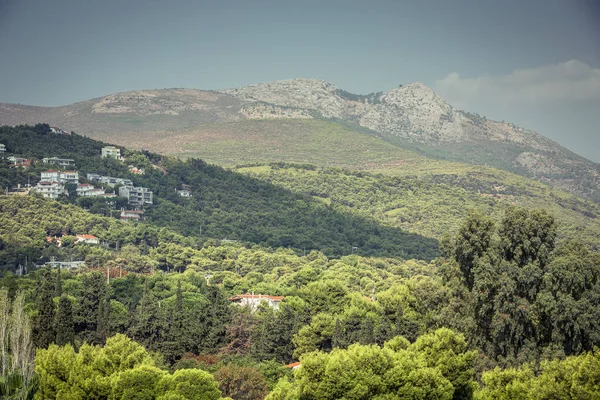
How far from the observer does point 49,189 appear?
10950 centimetres

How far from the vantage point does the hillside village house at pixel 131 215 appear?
359 feet

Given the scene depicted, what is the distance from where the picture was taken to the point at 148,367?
125ft

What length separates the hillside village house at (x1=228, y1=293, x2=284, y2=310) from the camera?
6623 cm

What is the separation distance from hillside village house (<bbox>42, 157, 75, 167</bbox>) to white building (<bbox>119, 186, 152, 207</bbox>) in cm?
1120

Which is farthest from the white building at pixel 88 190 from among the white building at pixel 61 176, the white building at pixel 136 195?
the white building at pixel 136 195

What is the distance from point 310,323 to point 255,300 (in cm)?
1514

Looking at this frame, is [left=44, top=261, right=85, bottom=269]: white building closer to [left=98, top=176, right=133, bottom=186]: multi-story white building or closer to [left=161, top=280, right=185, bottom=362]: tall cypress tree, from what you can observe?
[left=161, top=280, right=185, bottom=362]: tall cypress tree

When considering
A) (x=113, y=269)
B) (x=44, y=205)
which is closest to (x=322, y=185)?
(x=44, y=205)

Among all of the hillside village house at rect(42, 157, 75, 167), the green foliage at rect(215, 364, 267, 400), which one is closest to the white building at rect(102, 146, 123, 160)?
the hillside village house at rect(42, 157, 75, 167)

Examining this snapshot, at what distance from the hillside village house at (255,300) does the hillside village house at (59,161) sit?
197 ft

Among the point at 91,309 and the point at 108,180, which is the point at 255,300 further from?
the point at 108,180

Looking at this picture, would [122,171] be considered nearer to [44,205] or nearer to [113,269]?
[44,205]

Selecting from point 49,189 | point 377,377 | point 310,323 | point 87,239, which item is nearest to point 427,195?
point 49,189

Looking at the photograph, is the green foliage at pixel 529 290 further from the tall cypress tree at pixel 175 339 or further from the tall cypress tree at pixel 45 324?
the tall cypress tree at pixel 45 324
